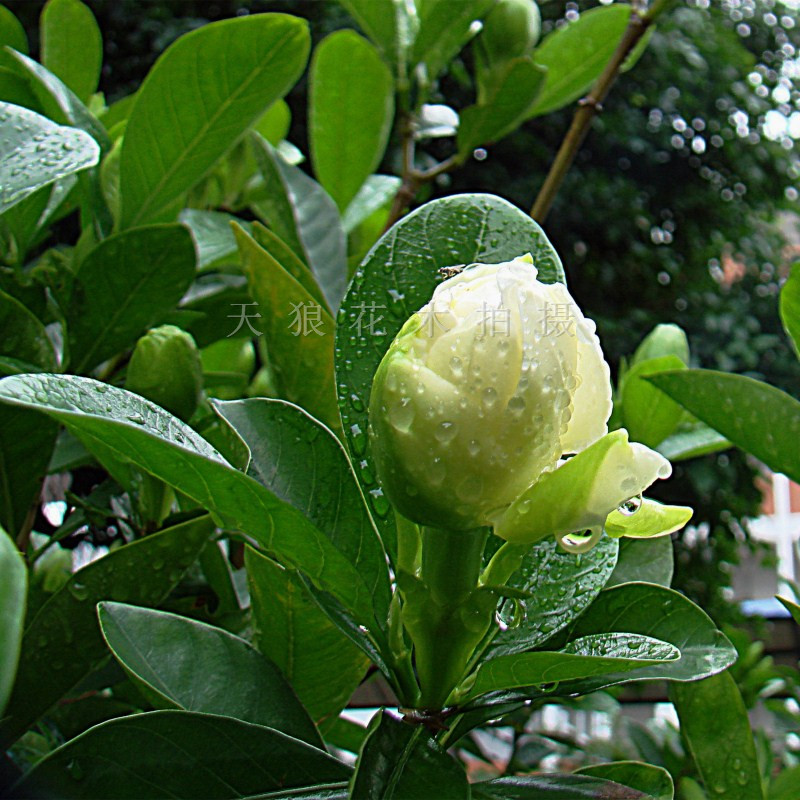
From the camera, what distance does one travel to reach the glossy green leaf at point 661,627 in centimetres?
36

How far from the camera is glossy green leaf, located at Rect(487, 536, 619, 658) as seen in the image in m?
0.36

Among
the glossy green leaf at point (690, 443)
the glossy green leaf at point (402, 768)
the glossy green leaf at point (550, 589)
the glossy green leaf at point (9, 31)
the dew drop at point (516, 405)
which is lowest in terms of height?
the glossy green leaf at point (690, 443)

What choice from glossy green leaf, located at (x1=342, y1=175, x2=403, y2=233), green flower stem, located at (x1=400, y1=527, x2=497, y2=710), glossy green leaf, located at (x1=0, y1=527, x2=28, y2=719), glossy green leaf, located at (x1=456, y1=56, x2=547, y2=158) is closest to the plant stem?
glossy green leaf, located at (x1=456, y1=56, x2=547, y2=158)

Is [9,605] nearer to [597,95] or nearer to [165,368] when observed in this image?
[165,368]

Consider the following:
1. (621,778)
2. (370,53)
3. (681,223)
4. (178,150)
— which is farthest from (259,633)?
(681,223)

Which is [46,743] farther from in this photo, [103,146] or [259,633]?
[103,146]

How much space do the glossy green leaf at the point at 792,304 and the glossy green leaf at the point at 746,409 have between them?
0.05m

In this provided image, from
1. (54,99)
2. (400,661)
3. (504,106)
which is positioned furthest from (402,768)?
(504,106)

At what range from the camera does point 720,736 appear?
21.3 inches

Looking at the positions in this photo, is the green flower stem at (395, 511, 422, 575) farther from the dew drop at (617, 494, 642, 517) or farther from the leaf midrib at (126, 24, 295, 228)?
the leaf midrib at (126, 24, 295, 228)

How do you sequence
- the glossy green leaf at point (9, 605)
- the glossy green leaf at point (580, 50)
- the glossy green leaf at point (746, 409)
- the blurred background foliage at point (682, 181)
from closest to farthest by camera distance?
the glossy green leaf at point (9, 605) < the glossy green leaf at point (746, 409) < the glossy green leaf at point (580, 50) < the blurred background foliage at point (682, 181)

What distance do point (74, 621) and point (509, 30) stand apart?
2.09 ft

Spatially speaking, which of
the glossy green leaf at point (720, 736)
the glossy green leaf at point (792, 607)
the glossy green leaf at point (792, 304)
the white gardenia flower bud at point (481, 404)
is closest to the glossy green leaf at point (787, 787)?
the glossy green leaf at point (720, 736)

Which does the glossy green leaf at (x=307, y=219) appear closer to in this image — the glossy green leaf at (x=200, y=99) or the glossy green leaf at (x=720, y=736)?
the glossy green leaf at (x=200, y=99)
